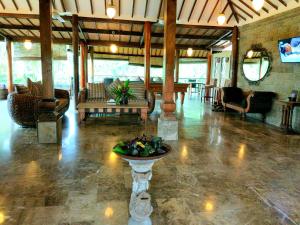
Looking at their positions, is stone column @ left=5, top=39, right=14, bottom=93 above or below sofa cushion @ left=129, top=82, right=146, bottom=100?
above

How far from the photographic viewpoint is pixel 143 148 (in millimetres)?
2064

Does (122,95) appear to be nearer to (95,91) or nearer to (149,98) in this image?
(149,98)

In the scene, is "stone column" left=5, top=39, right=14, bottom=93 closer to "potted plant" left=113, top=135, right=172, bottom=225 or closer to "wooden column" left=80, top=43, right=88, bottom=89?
"wooden column" left=80, top=43, right=88, bottom=89

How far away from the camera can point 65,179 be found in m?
3.21

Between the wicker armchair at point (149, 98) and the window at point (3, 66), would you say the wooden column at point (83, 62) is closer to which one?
the window at point (3, 66)

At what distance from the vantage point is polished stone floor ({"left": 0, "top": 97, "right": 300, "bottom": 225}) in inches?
96.7

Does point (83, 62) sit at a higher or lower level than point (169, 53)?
higher

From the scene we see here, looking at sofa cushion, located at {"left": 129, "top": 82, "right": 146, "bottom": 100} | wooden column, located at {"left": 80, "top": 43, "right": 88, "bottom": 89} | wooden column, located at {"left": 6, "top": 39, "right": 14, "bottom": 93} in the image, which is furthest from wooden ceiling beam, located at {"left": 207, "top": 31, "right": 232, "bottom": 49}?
wooden column, located at {"left": 6, "top": 39, "right": 14, "bottom": 93}

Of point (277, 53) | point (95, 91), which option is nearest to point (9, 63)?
point (95, 91)

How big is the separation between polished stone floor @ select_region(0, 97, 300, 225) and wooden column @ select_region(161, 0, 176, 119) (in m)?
0.76

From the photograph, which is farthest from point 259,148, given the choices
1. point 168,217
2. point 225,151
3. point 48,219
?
point 48,219

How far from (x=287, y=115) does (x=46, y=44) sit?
A: 5579 mm

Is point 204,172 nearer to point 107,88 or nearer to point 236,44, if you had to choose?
point 107,88

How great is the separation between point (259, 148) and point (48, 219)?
3.86 meters
